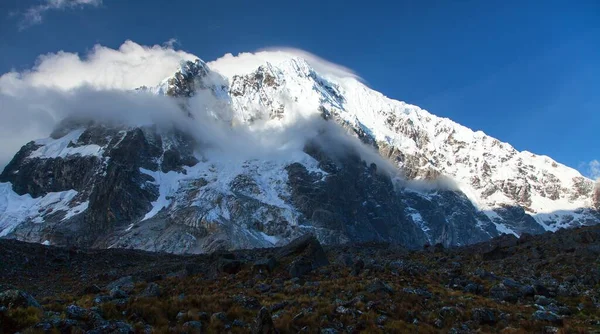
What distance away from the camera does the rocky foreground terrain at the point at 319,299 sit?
17.2 meters

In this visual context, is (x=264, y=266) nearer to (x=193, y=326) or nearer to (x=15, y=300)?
(x=193, y=326)

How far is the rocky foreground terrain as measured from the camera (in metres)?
17.2

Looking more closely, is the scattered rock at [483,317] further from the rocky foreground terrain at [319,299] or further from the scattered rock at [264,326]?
the scattered rock at [264,326]

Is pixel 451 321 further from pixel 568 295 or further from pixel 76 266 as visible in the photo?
pixel 76 266

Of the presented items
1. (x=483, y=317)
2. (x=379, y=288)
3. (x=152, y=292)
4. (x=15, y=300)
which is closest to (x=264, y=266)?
(x=379, y=288)

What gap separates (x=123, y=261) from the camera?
57188mm

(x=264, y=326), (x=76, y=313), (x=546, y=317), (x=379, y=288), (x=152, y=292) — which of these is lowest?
(x=76, y=313)

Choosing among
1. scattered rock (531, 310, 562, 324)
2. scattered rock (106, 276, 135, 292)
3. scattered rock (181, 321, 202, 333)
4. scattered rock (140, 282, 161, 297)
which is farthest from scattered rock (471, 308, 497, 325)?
scattered rock (106, 276, 135, 292)

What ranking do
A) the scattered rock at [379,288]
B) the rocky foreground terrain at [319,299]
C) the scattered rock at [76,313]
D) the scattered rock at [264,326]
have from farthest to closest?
the scattered rock at [379,288], the rocky foreground terrain at [319,299], the scattered rock at [264,326], the scattered rock at [76,313]

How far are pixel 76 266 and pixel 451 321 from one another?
41.7 meters

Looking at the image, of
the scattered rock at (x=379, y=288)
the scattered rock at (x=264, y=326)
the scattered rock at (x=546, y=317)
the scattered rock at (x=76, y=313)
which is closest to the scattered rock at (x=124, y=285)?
the scattered rock at (x=76, y=313)

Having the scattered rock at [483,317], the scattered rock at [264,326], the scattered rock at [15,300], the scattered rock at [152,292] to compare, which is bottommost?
the scattered rock at [15,300]

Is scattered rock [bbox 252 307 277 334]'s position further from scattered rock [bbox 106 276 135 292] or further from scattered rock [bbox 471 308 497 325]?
scattered rock [bbox 106 276 135 292]

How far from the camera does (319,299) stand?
23.0 m
